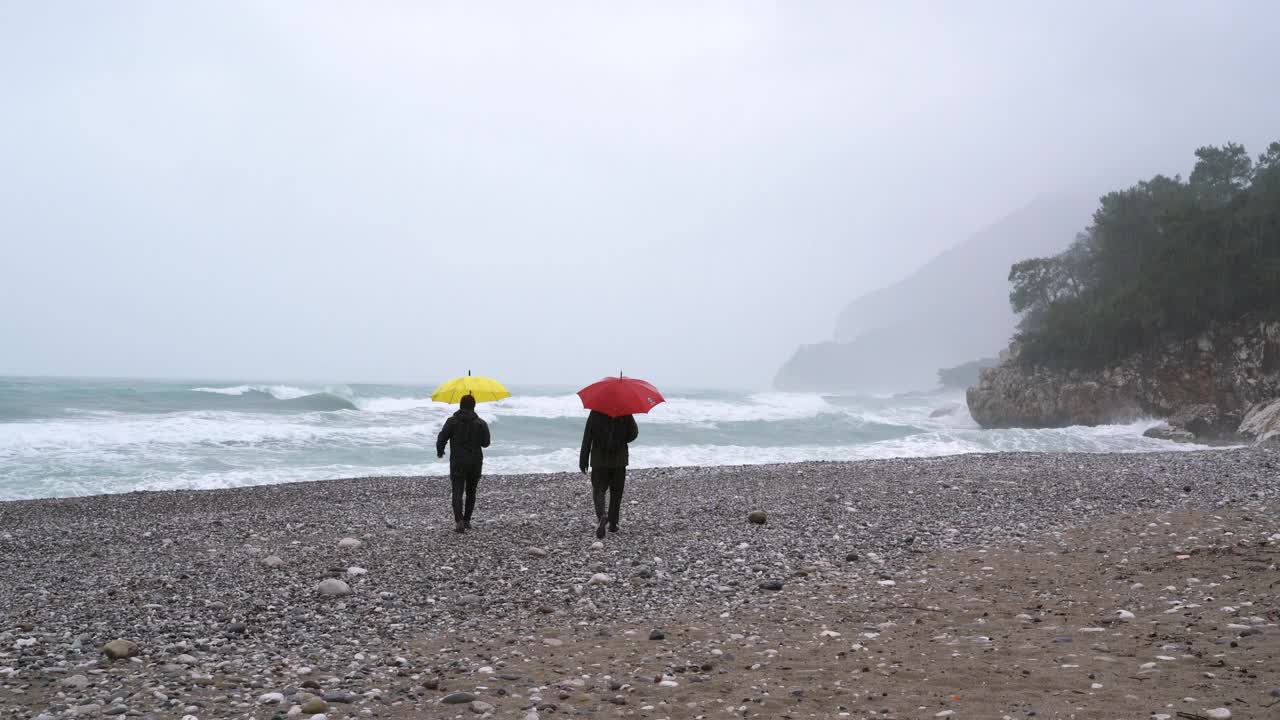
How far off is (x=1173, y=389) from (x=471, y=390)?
131ft

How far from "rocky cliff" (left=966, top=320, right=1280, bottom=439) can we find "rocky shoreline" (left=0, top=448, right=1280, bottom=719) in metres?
23.6

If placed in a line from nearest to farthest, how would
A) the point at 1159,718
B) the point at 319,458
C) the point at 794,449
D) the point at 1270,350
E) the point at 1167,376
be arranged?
the point at 1159,718 < the point at 319,458 < the point at 794,449 < the point at 1270,350 < the point at 1167,376

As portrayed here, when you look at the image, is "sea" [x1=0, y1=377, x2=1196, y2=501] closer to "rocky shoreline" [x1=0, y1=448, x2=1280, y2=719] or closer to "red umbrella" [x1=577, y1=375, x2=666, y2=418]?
"rocky shoreline" [x1=0, y1=448, x2=1280, y2=719]

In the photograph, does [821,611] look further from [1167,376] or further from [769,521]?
[1167,376]

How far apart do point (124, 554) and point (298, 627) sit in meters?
5.36

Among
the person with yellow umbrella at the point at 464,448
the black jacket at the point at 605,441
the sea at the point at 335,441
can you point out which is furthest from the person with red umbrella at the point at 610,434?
the sea at the point at 335,441

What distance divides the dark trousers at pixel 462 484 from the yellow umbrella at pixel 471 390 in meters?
1.06

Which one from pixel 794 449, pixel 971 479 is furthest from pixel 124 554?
pixel 794 449

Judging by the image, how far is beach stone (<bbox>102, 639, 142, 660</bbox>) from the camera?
5797 millimetres

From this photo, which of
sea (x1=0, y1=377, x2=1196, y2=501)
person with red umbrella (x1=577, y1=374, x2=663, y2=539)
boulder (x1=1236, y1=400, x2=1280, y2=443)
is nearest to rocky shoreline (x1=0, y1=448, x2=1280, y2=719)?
person with red umbrella (x1=577, y1=374, x2=663, y2=539)

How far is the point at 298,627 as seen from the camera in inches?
263

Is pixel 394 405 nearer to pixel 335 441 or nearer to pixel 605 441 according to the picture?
pixel 335 441

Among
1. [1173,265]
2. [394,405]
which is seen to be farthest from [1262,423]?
[394,405]

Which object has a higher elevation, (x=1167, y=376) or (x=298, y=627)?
(x=1167, y=376)
